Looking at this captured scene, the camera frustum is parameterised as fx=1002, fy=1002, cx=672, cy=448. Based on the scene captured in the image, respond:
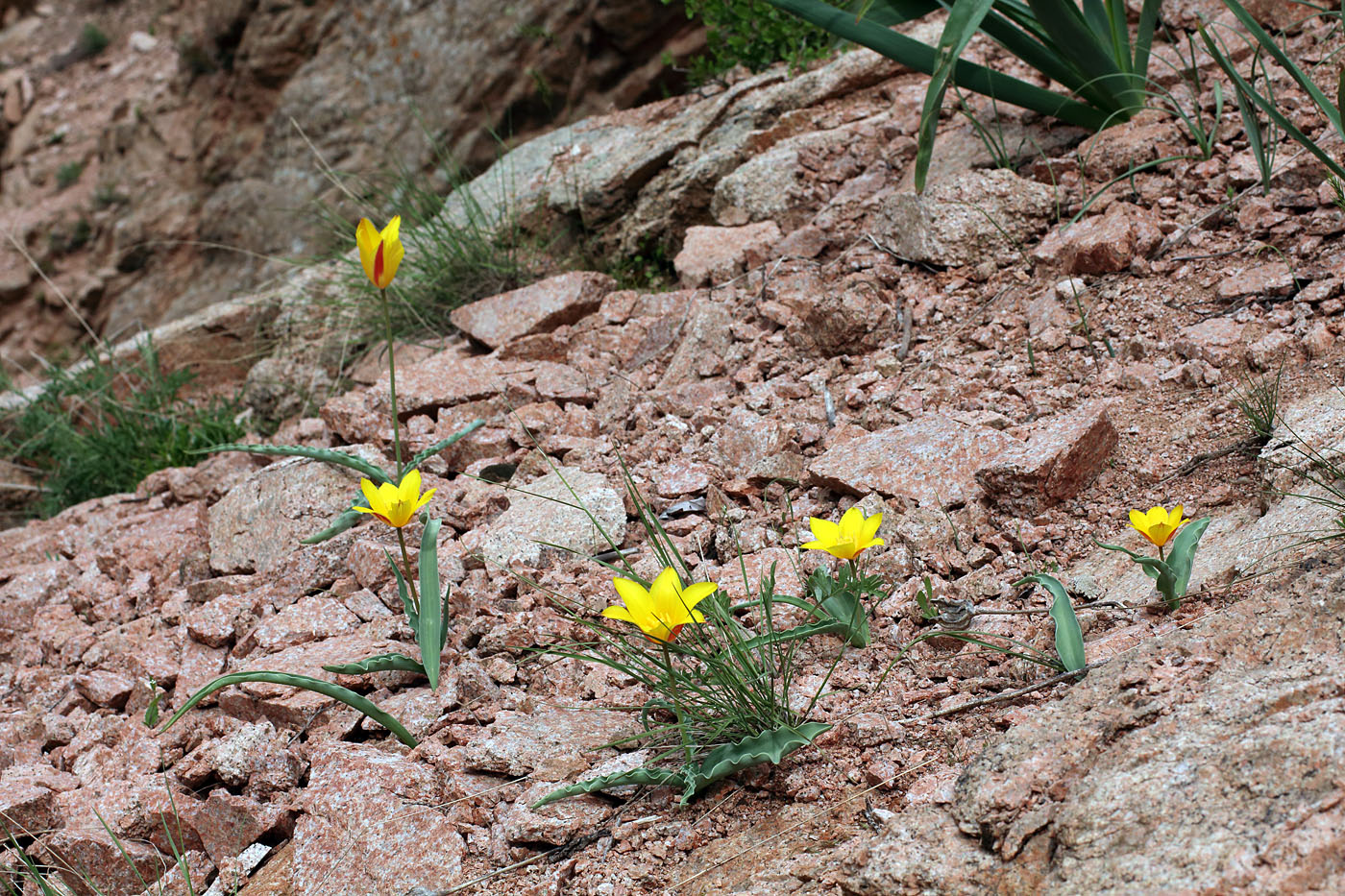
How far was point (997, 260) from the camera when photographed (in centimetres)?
259

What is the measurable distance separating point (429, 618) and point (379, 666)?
13 centimetres

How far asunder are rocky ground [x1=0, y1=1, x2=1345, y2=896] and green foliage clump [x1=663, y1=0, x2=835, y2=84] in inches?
11.9

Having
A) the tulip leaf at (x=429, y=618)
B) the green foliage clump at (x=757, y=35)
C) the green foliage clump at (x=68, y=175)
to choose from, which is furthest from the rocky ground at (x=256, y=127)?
the tulip leaf at (x=429, y=618)

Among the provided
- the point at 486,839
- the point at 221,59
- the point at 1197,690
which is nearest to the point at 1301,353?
the point at 1197,690

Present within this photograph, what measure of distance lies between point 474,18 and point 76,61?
6.45 m

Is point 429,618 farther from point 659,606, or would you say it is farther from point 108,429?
point 108,429

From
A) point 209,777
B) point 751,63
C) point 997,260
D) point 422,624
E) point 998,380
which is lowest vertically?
point 209,777

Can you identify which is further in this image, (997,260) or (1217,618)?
(997,260)

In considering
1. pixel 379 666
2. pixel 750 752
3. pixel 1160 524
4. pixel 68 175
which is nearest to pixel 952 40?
pixel 1160 524

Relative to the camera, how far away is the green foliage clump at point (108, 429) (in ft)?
11.4

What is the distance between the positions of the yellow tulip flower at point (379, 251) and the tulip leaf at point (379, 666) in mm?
705

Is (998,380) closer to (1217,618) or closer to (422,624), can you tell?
(1217,618)

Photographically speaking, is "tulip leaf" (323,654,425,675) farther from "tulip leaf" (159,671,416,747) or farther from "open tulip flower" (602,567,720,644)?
"open tulip flower" (602,567,720,644)

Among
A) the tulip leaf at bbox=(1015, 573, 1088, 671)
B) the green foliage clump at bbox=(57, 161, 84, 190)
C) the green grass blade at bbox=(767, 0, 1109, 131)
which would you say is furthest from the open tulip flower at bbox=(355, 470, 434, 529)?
the green foliage clump at bbox=(57, 161, 84, 190)
